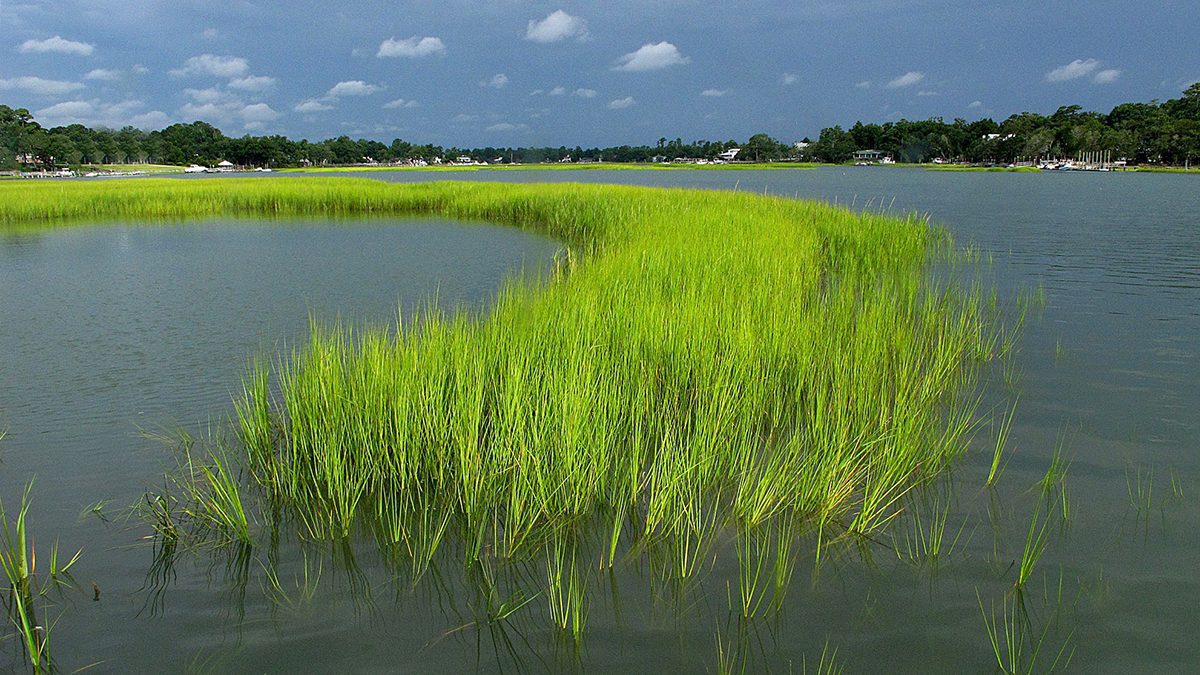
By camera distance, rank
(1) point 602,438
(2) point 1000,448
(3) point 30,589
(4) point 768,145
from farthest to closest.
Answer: (4) point 768,145 < (2) point 1000,448 < (1) point 602,438 < (3) point 30,589

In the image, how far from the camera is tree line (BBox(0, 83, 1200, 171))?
3137 inches

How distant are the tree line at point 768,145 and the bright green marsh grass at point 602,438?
83.0 m

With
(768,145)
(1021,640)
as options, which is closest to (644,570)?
(1021,640)

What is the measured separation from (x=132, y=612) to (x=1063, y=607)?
3663mm

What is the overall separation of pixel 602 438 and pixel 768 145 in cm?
14330

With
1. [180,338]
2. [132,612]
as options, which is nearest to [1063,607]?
[132,612]

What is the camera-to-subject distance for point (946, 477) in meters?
4.25

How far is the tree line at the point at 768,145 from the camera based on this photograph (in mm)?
79688

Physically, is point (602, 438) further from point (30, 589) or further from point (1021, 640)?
point (30, 589)

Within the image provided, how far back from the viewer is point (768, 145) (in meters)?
140

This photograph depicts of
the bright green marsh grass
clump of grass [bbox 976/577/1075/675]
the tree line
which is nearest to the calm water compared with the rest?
clump of grass [bbox 976/577/1075/675]

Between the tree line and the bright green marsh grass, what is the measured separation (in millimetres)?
82974

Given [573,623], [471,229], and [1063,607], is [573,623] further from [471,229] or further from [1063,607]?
[471,229]

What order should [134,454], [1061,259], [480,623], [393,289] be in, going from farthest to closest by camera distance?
1. [1061,259]
2. [393,289]
3. [134,454]
4. [480,623]
